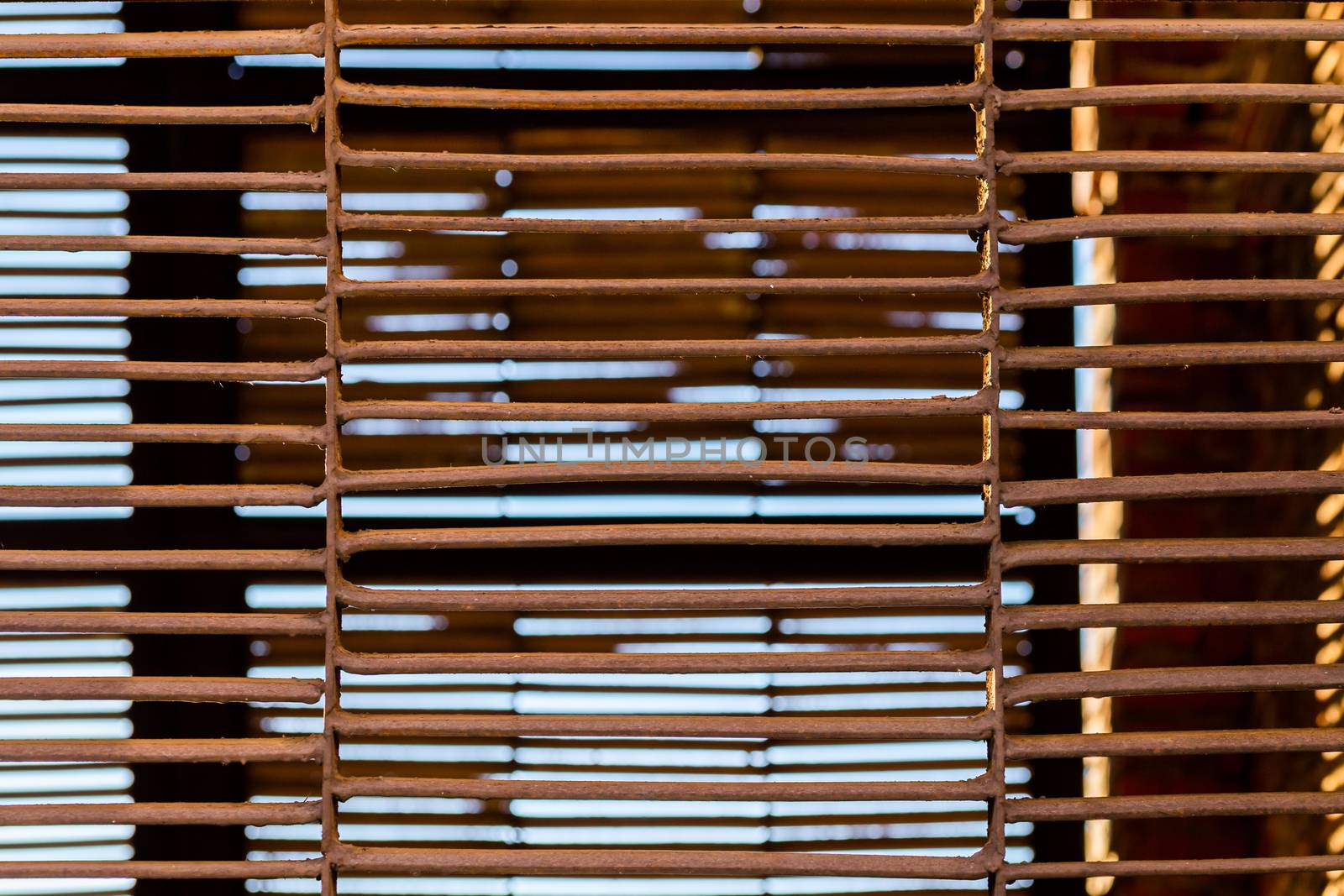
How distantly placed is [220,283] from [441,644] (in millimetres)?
557

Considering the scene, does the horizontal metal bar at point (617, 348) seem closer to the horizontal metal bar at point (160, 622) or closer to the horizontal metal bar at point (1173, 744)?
the horizontal metal bar at point (160, 622)

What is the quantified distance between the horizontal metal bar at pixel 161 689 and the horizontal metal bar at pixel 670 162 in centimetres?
41

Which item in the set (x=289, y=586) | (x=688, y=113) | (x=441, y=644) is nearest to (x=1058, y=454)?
(x=688, y=113)

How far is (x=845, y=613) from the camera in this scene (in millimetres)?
1130

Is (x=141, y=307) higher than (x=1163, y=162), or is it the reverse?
(x=1163, y=162)

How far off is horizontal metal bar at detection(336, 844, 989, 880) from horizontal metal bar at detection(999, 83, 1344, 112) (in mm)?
595

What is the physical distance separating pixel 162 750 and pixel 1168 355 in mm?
843

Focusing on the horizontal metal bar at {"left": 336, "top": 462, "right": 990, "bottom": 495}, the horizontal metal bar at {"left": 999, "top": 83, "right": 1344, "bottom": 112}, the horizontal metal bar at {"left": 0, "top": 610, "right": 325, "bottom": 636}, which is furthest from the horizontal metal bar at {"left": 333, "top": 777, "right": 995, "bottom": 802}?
the horizontal metal bar at {"left": 999, "top": 83, "right": 1344, "bottom": 112}

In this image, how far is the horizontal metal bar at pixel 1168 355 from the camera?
2.13 ft

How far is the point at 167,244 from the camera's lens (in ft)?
2.10

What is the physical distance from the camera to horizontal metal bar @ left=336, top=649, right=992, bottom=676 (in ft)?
2.12

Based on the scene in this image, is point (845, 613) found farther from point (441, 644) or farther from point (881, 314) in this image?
point (441, 644)

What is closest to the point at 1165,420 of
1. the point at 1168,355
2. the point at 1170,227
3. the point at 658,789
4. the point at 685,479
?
the point at 1168,355

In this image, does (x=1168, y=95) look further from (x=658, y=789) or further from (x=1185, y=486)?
(x=658, y=789)
